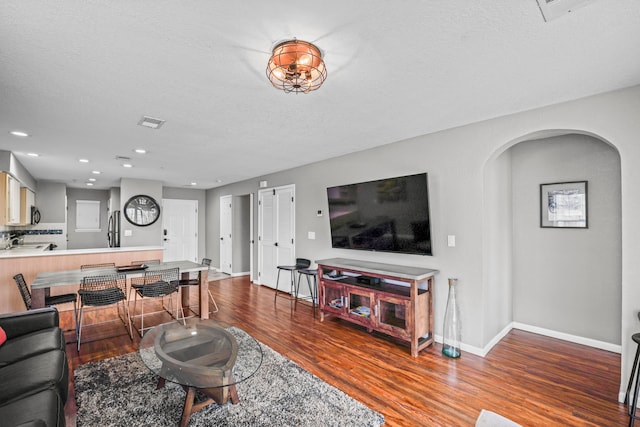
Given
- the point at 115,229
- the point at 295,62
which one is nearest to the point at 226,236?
the point at 115,229

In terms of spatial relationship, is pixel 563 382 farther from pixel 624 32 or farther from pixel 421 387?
pixel 624 32

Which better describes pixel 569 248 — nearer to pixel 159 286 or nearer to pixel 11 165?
pixel 159 286

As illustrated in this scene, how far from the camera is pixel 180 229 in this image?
862cm

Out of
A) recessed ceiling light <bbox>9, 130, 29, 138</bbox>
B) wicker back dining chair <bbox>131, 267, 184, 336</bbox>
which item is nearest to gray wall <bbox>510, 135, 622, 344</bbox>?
wicker back dining chair <bbox>131, 267, 184, 336</bbox>

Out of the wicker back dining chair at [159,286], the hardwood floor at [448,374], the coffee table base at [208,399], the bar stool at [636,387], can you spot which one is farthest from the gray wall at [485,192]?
the wicker back dining chair at [159,286]

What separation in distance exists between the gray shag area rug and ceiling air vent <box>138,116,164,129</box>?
2.30 meters

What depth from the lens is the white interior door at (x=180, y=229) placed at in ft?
27.4

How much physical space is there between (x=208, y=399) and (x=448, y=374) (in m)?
2.12

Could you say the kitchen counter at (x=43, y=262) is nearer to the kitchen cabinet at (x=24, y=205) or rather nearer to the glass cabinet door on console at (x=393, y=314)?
the kitchen cabinet at (x=24, y=205)

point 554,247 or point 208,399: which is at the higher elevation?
point 554,247

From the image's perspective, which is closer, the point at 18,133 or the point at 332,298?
the point at 18,133

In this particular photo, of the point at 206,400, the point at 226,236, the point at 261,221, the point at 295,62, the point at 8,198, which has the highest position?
the point at 295,62

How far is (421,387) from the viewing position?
2607mm

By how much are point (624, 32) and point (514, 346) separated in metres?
3.11
